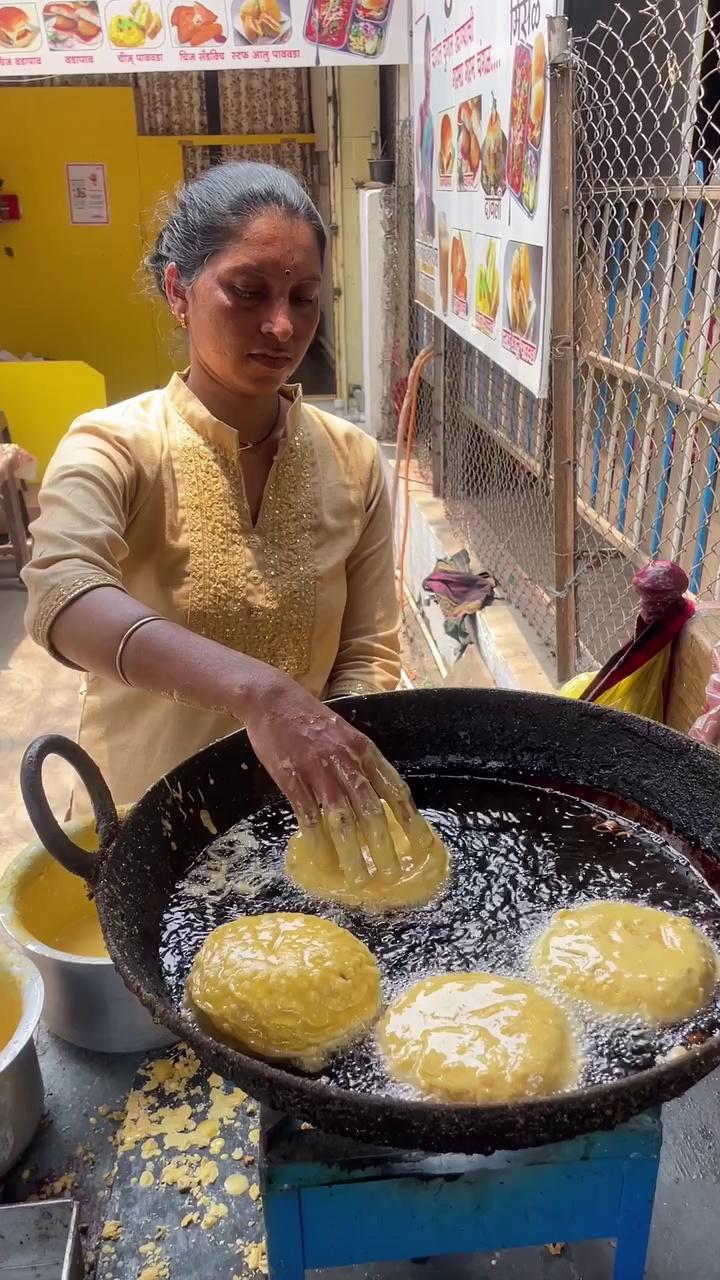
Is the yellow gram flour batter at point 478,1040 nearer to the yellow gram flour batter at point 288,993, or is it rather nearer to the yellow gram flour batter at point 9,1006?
the yellow gram flour batter at point 288,993

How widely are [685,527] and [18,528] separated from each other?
4610 mm

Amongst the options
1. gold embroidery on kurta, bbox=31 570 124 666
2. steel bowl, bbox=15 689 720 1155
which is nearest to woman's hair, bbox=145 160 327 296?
gold embroidery on kurta, bbox=31 570 124 666

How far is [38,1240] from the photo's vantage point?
A: 126 centimetres

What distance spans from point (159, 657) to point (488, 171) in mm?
3062

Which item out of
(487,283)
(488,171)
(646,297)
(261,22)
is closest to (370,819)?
(646,297)

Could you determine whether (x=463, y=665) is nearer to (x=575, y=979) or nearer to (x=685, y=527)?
(x=685, y=527)

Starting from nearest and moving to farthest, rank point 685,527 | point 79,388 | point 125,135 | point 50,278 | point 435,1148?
point 435,1148, point 685,527, point 79,388, point 125,135, point 50,278

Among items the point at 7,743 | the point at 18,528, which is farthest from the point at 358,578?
the point at 18,528

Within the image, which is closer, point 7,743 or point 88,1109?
point 88,1109

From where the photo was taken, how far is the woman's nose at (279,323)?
1605 millimetres

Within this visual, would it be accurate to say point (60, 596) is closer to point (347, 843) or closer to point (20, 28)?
point (347, 843)

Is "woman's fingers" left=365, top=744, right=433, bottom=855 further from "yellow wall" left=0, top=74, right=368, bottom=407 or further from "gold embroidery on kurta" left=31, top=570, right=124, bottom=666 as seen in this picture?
"yellow wall" left=0, top=74, right=368, bottom=407

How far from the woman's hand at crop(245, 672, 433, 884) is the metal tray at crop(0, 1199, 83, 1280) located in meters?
0.65

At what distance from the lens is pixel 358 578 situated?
6.88 ft
